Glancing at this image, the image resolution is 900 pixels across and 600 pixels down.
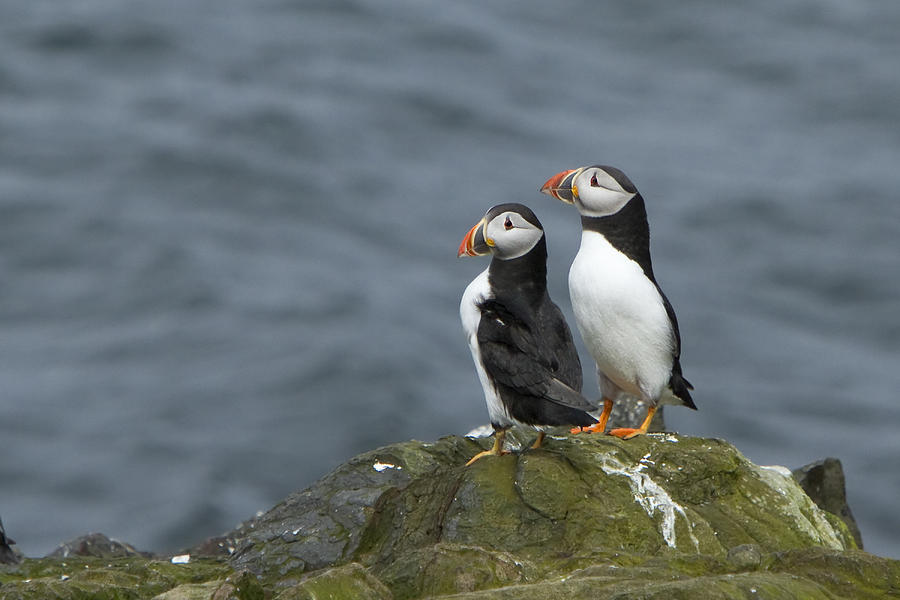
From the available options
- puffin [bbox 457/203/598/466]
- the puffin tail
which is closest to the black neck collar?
puffin [bbox 457/203/598/466]

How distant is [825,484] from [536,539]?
3.50m

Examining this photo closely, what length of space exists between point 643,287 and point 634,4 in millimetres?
30632

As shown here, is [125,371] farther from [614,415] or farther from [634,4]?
[634,4]

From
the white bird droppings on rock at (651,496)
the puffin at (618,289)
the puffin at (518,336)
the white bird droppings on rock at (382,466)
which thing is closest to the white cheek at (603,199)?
the puffin at (618,289)

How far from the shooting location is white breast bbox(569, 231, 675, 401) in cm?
739

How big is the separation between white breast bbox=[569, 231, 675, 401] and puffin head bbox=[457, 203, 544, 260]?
0.36 meters

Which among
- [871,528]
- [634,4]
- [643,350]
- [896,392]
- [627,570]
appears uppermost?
[634,4]

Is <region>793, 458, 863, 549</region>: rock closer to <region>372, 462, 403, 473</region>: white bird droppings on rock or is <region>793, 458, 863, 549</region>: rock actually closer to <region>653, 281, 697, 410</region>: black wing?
<region>653, 281, 697, 410</region>: black wing

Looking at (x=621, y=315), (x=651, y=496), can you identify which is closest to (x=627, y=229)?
(x=621, y=315)

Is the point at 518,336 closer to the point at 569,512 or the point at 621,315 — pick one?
the point at 621,315

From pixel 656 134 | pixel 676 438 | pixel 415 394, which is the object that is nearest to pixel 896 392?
pixel 415 394

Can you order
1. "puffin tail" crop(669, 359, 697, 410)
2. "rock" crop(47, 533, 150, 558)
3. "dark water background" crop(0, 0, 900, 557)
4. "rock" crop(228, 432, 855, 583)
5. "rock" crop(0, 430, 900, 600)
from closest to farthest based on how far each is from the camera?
"rock" crop(0, 430, 900, 600) → "rock" crop(228, 432, 855, 583) → "puffin tail" crop(669, 359, 697, 410) → "rock" crop(47, 533, 150, 558) → "dark water background" crop(0, 0, 900, 557)

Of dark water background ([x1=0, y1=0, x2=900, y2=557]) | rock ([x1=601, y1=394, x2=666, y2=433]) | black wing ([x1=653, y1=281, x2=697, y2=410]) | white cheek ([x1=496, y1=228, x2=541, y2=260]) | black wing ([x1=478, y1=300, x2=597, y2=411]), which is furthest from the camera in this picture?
dark water background ([x1=0, y1=0, x2=900, y2=557])

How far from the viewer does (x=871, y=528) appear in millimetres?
18234
